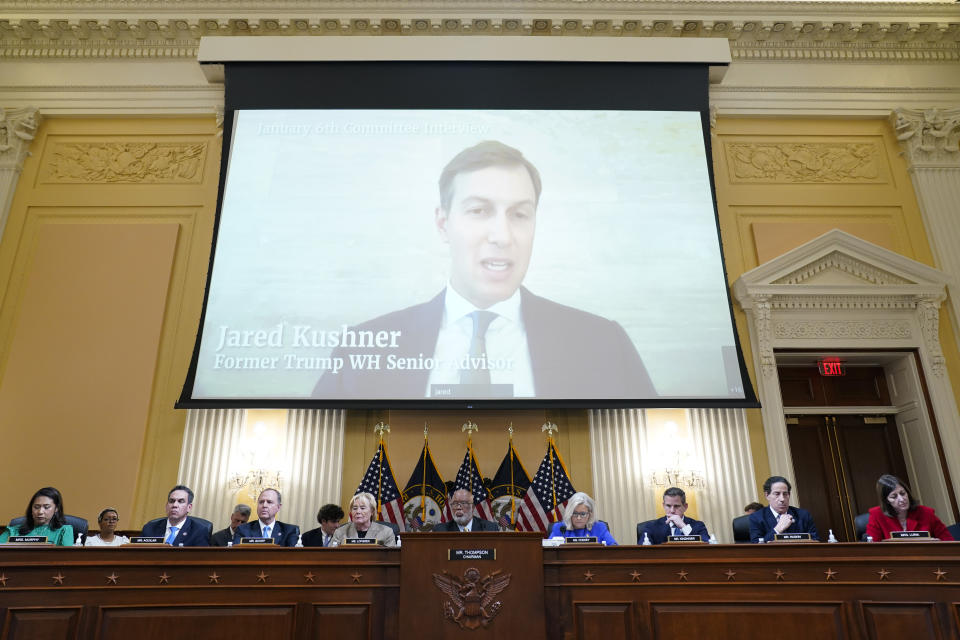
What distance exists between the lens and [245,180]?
6922mm

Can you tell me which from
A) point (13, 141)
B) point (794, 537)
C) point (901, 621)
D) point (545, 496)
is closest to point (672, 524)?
point (794, 537)

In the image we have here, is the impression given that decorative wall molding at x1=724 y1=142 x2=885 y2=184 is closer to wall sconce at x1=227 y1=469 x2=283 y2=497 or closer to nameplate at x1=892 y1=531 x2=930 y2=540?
nameplate at x1=892 y1=531 x2=930 y2=540

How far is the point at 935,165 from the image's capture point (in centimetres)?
754

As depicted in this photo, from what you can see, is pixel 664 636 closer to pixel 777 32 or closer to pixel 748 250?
pixel 748 250

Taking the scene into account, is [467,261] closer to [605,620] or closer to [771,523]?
[771,523]

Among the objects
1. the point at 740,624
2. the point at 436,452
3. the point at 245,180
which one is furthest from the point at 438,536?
the point at 245,180

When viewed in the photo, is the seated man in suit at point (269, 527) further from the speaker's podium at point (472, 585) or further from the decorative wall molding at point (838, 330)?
the decorative wall molding at point (838, 330)

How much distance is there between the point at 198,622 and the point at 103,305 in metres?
4.59

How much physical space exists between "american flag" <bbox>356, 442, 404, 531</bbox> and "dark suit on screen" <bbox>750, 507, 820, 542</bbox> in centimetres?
281

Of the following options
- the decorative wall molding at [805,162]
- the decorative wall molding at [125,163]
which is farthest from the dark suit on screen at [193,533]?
the decorative wall molding at [805,162]

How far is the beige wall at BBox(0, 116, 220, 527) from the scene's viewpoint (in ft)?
20.6

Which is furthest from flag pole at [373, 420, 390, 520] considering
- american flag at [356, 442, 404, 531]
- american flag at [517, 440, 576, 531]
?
→ american flag at [517, 440, 576, 531]

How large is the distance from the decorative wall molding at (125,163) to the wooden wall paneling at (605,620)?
6.16 metres

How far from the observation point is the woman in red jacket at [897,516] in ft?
14.1
